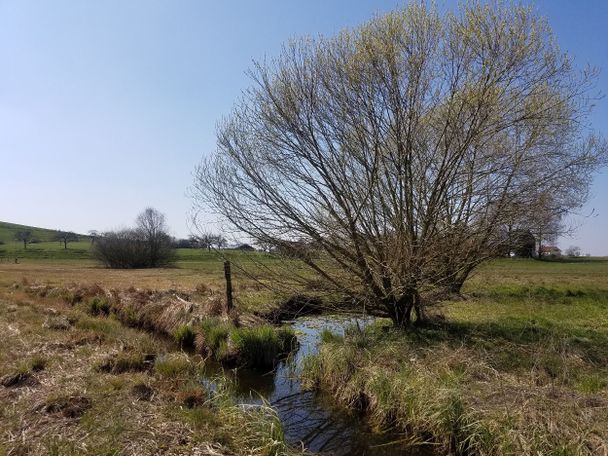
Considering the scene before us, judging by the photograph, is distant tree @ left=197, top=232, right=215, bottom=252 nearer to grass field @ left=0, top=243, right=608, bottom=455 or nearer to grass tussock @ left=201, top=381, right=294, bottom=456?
grass field @ left=0, top=243, right=608, bottom=455

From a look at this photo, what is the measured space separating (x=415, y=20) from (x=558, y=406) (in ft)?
26.8

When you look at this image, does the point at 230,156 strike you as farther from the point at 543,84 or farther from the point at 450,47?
the point at 543,84

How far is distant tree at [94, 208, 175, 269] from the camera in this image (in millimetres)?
64188

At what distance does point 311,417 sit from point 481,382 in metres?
2.75

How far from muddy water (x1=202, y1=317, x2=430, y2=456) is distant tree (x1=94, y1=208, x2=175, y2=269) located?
5745 centimetres

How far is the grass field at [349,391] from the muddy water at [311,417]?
296 millimetres

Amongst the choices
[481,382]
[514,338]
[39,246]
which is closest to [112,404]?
[481,382]

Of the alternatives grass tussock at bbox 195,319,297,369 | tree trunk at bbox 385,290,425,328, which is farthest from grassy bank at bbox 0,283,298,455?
tree trunk at bbox 385,290,425,328

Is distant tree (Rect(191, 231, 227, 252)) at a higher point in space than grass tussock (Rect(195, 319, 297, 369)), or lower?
higher

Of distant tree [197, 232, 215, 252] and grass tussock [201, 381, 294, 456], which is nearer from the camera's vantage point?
grass tussock [201, 381, 294, 456]

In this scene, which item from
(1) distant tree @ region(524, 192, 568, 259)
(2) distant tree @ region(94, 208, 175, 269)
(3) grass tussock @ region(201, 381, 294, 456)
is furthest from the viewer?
(2) distant tree @ region(94, 208, 175, 269)

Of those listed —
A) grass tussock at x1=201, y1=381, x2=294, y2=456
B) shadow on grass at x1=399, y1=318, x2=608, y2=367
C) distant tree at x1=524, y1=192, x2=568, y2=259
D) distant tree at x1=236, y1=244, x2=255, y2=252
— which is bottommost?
grass tussock at x1=201, y1=381, x2=294, y2=456

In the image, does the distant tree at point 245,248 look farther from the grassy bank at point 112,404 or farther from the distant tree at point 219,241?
the grassy bank at point 112,404

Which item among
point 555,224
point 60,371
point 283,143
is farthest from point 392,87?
point 60,371
